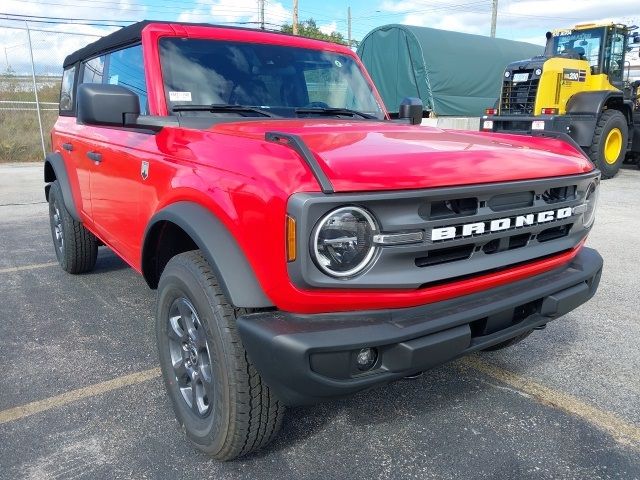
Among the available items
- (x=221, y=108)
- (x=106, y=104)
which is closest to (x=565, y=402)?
(x=221, y=108)

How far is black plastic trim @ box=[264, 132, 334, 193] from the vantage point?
1763 millimetres

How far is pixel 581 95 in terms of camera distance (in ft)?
36.0

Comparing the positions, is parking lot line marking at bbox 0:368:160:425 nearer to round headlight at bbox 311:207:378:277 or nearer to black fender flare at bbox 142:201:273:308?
black fender flare at bbox 142:201:273:308

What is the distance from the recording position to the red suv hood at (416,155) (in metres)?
1.85

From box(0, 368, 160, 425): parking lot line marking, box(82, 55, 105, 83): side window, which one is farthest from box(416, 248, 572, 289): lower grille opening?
box(82, 55, 105, 83): side window

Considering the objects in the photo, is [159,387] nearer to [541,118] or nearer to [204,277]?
[204,277]

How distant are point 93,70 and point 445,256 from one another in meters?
3.30

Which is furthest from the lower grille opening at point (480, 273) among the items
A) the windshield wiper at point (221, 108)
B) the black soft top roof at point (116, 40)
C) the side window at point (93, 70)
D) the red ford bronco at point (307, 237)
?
the side window at point (93, 70)

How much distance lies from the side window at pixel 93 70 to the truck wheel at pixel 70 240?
3.01ft

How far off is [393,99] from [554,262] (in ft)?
49.0

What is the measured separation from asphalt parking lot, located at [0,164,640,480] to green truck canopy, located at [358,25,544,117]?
42.3ft

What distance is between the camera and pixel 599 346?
336 cm

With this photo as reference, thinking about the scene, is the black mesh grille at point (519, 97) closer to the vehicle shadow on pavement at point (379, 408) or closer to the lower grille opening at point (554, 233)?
the lower grille opening at point (554, 233)

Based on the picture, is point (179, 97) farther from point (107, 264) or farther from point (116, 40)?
point (107, 264)
